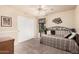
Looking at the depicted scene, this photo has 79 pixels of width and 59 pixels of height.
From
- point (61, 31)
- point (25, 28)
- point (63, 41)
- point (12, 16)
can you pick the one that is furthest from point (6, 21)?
point (63, 41)

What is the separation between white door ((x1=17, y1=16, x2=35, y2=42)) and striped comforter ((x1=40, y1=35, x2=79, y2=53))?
354 millimetres

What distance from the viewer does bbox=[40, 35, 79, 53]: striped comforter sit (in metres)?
1.70

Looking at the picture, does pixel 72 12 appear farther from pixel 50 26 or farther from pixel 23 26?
pixel 23 26

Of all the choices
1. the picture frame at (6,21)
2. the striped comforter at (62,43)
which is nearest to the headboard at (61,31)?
the striped comforter at (62,43)

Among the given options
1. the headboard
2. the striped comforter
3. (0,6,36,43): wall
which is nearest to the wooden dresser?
(0,6,36,43): wall

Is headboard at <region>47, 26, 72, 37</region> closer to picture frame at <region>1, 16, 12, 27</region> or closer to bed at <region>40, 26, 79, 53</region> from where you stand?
bed at <region>40, 26, 79, 53</region>

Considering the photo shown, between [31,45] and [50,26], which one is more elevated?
[50,26]

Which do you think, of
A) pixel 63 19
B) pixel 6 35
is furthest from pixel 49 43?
pixel 6 35

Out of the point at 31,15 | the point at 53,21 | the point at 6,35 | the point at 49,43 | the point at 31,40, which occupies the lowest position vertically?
the point at 49,43

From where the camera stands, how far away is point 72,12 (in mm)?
1465

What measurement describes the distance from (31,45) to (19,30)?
1.57ft

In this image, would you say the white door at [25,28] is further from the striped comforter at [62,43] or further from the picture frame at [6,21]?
the striped comforter at [62,43]

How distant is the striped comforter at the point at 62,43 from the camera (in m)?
1.70

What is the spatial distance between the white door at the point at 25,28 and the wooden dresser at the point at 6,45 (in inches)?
8.0
